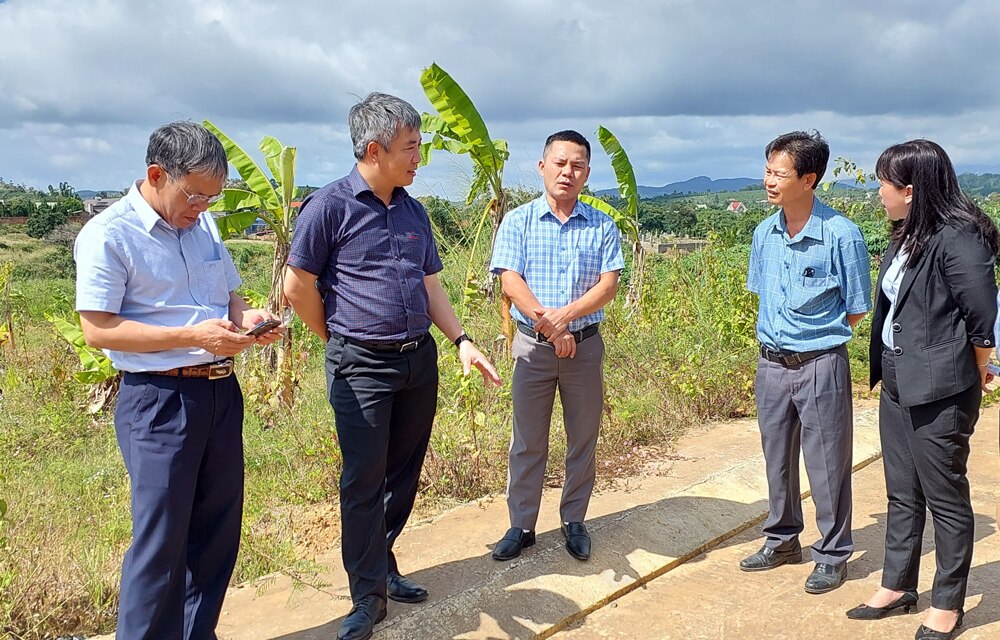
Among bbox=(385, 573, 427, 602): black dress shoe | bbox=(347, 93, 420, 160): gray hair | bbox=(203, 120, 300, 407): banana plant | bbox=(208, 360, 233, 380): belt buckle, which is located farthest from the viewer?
bbox=(203, 120, 300, 407): banana plant

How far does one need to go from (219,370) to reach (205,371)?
2.0 inches

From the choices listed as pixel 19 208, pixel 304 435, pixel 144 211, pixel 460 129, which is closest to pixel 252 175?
pixel 460 129

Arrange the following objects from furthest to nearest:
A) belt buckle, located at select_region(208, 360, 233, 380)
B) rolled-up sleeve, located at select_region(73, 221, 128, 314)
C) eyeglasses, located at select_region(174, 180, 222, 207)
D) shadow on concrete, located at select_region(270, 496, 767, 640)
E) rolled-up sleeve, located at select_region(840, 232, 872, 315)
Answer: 1. rolled-up sleeve, located at select_region(840, 232, 872, 315)
2. shadow on concrete, located at select_region(270, 496, 767, 640)
3. belt buckle, located at select_region(208, 360, 233, 380)
4. eyeglasses, located at select_region(174, 180, 222, 207)
5. rolled-up sleeve, located at select_region(73, 221, 128, 314)

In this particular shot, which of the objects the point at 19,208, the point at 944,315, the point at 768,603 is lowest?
the point at 768,603

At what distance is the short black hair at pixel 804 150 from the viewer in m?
3.51

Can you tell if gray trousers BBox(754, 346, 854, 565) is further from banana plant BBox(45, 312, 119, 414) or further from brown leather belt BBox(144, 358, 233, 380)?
banana plant BBox(45, 312, 119, 414)

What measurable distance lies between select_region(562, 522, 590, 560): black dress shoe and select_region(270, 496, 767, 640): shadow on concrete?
0.12ft

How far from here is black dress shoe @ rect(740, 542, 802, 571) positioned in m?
3.85

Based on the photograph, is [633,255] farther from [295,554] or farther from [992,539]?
[295,554]

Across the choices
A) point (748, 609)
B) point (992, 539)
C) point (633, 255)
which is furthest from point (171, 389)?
point (633, 255)

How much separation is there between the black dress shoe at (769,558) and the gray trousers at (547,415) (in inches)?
32.2

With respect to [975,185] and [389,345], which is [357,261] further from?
[975,185]

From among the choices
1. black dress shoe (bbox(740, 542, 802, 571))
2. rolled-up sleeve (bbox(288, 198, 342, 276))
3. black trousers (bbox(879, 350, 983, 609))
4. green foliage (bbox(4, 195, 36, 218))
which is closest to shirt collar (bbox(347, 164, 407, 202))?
rolled-up sleeve (bbox(288, 198, 342, 276))

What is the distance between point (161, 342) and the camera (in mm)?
2416
